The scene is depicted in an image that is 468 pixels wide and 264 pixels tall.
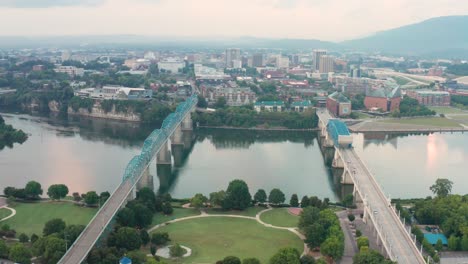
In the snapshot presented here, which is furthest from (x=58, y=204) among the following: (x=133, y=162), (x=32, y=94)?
(x=32, y=94)

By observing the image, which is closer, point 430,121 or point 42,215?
point 42,215

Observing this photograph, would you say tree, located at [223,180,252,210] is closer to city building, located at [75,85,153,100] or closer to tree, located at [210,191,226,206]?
tree, located at [210,191,226,206]

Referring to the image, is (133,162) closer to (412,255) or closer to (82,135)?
(412,255)

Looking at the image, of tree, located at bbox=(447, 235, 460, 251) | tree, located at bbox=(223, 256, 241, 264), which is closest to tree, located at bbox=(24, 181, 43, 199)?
tree, located at bbox=(223, 256, 241, 264)

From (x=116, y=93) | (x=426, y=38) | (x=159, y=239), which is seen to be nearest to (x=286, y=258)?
(x=159, y=239)

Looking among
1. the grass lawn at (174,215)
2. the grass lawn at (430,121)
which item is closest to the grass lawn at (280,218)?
the grass lawn at (174,215)

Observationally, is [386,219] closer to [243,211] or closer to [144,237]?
[243,211]

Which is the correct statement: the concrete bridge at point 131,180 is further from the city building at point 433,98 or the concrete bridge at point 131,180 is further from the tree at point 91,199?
the city building at point 433,98

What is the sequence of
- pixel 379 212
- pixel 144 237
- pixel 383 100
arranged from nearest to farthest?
pixel 144 237 < pixel 379 212 < pixel 383 100

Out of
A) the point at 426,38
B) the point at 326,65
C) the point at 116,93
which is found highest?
the point at 426,38
